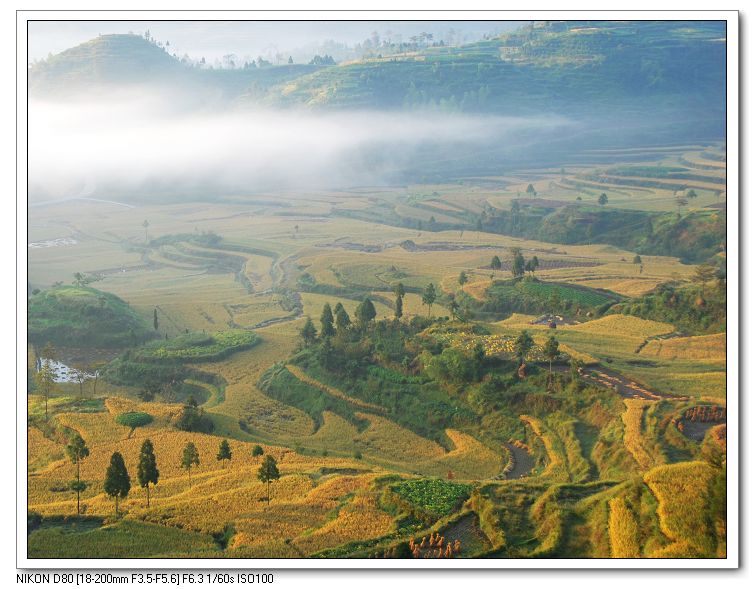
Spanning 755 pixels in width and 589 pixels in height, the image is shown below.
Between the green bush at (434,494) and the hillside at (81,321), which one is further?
the hillside at (81,321)

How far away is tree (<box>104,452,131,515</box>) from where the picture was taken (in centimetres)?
1266

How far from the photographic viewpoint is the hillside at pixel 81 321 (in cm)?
2264

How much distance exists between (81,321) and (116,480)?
36.9 ft

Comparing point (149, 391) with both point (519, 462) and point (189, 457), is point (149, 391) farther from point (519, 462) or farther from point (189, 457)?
point (519, 462)

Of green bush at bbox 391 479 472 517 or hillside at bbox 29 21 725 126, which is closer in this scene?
green bush at bbox 391 479 472 517

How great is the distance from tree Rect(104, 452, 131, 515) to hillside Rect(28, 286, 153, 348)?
10.4m

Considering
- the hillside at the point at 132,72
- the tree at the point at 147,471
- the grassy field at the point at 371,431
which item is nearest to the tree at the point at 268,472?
the grassy field at the point at 371,431

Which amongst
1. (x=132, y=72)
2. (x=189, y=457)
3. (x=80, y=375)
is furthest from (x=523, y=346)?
(x=132, y=72)

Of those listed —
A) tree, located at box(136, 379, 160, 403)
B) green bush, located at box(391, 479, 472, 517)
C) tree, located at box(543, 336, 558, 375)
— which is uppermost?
tree, located at box(543, 336, 558, 375)

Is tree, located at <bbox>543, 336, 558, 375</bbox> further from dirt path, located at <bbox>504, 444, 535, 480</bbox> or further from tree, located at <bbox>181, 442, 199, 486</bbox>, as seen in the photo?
tree, located at <bbox>181, 442, 199, 486</bbox>

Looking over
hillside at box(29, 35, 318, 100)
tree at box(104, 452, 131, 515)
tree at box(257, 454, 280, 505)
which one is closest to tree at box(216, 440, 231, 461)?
tree at box(257, 454, 280, 505)

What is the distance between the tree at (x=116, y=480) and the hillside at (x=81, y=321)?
10.4 meters

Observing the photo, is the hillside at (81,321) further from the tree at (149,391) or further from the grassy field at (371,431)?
the tree at (149,391)
